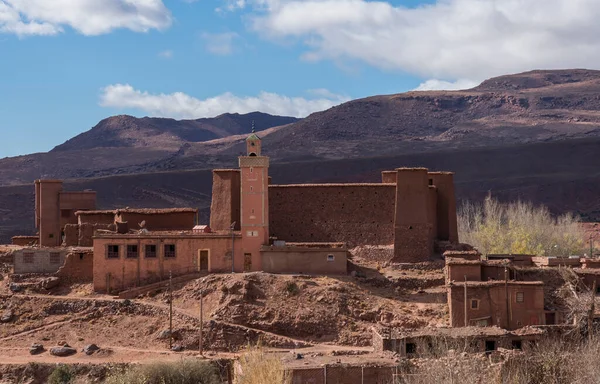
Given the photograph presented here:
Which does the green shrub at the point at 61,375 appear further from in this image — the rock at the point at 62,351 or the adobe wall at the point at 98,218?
the adobe wall at the point at 98,218

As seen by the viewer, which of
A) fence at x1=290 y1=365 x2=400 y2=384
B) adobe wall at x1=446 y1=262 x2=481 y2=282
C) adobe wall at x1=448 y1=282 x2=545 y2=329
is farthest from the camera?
adobe wall at x1=446 y1=262 x2=481 y2=282

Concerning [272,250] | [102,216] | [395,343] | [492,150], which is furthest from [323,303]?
[492,150]

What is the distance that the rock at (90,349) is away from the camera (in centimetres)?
3494

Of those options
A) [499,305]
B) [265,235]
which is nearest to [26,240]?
[265,235]

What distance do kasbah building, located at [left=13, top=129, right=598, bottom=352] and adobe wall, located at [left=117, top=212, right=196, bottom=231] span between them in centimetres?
4

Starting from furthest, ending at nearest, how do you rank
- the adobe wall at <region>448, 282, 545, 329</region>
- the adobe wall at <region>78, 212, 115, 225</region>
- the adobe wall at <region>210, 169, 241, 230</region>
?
the adobe wall at <region>210, 169, 241, 230</region> → the adobe wall at <region>78, 212, 115, 225</region> → the adobe wall at <region>448, 282, 545, 329</region>

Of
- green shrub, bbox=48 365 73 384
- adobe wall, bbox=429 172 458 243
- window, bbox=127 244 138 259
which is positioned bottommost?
Answer: green shrub, bbox=48 365 73 384

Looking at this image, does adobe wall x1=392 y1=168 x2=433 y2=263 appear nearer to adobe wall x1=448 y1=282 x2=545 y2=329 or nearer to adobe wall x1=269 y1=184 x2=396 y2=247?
adobe wall x1=269 y1=184 x2=396 y2=247

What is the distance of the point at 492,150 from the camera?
378ft

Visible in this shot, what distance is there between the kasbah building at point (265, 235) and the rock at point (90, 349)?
4.78 metres

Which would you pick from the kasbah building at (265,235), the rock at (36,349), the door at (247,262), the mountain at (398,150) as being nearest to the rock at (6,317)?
the rock at (36,349)

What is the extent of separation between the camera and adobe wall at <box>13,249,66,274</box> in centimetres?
4138

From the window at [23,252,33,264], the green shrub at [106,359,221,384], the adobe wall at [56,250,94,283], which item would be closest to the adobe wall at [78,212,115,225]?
the adobe wall at [56,250,94,283]

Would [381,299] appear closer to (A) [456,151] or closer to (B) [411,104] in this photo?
(A) [456,151]
